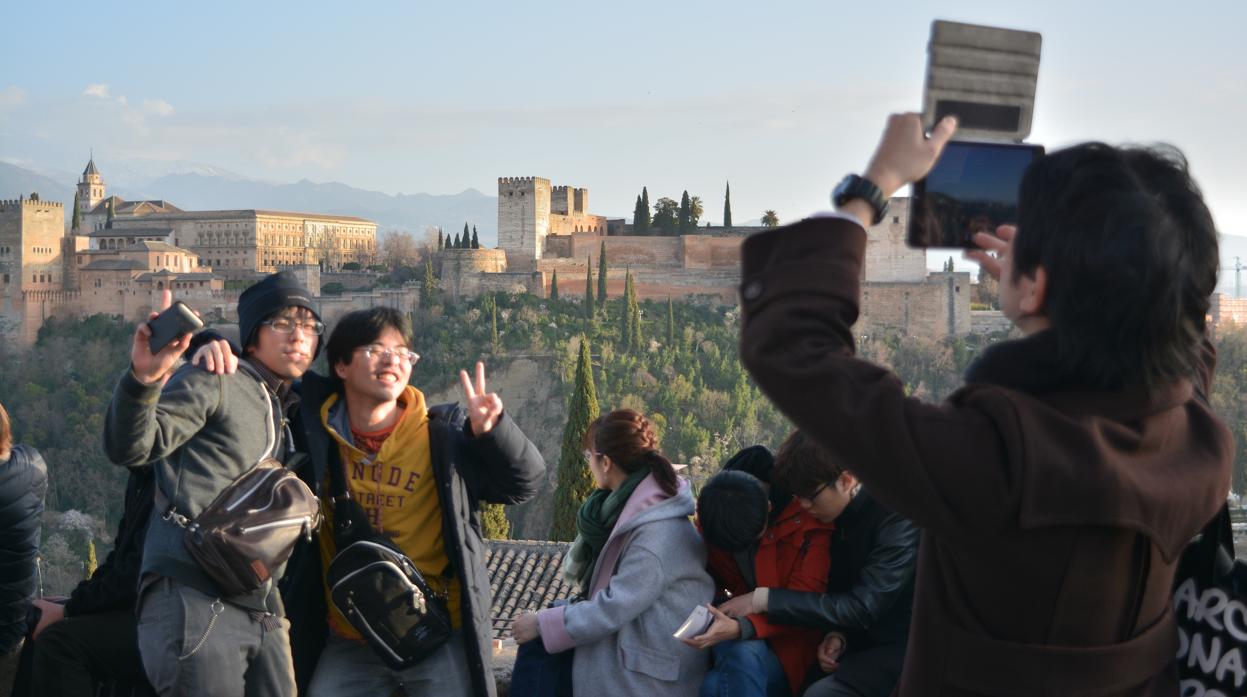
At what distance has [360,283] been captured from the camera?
43.7 m

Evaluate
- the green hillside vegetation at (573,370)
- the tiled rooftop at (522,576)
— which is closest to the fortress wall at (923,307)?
the green hillside vegetation at (573,370)

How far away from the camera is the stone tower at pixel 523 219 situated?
142 feet

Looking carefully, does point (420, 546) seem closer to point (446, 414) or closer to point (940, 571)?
point (446, 414)

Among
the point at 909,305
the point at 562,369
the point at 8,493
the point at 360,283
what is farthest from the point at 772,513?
the point at 360,283

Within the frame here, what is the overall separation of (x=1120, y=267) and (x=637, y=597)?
1.69 m

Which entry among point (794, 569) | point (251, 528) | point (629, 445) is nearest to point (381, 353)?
point (251, 528)

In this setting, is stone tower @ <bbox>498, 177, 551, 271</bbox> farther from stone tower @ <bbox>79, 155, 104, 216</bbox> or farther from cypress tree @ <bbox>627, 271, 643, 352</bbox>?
stone tower @ <bbox>79, 155, 104, 216</bbox>

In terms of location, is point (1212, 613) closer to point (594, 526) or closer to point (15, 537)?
point (594, 526)

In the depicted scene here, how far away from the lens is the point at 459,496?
2.76 m

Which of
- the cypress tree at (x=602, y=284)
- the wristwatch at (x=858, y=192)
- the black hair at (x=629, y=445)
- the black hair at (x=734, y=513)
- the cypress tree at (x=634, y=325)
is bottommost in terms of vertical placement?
the cypress tree at (x=634, y=325)

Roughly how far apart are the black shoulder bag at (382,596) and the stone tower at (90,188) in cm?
5918

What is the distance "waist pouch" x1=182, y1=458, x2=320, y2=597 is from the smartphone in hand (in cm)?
35

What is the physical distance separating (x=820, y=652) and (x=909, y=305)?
1479 inches

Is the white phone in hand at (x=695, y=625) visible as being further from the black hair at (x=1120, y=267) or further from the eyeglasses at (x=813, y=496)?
the black hair at (x=1120, y=267)
